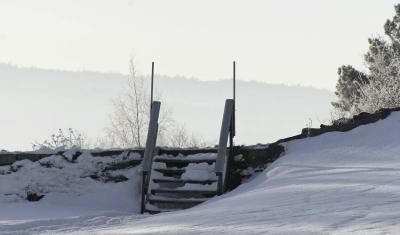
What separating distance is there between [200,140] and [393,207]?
140 feet

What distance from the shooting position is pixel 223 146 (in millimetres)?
11773

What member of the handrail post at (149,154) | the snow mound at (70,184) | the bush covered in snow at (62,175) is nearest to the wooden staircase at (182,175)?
the handrail post at (149,154)

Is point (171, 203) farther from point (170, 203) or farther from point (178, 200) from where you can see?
point (178, 200)

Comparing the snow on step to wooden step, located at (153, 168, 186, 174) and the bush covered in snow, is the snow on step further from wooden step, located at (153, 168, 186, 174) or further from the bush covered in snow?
the bush covered in snow

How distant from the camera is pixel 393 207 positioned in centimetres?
654

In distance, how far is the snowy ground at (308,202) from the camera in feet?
20.5

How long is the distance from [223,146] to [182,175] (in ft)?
2.88

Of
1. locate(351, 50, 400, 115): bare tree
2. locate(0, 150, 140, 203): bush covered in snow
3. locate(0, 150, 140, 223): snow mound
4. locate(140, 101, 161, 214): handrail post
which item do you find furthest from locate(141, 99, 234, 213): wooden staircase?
locate(351, 50, 400, 115): bare tree

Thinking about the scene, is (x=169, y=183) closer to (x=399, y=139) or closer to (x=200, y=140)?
(x=399, y=139)

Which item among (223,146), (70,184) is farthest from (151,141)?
(70,184)

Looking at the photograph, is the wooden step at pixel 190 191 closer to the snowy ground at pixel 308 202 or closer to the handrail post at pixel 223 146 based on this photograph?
the handrail post at pixel 223 146

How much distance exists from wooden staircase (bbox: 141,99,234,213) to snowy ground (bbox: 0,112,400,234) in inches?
26.6

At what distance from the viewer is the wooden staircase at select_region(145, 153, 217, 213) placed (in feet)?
38.0

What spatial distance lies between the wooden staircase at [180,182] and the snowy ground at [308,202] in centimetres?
78
